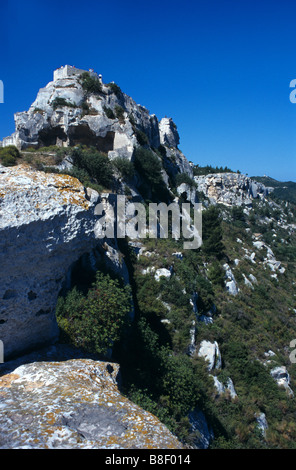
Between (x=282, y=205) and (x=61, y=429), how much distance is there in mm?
93828

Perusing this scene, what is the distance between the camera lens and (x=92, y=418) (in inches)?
195

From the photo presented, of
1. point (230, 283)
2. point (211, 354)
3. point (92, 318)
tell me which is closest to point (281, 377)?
point (211, 354)

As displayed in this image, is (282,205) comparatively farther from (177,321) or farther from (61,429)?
(61,429)

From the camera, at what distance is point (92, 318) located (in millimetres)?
7809

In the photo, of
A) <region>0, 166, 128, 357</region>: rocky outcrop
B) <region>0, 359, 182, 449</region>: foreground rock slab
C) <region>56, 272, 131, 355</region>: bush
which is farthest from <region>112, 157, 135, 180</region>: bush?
<region>0, 359, 182, 449</region>: foreground rock slab

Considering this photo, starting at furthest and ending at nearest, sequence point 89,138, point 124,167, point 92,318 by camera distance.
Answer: point 89,138 → point 124,167 → point 92,318

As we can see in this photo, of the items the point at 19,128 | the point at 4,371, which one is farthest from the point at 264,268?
the point at 4,371

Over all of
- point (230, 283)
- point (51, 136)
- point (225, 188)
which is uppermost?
point (225, 188)

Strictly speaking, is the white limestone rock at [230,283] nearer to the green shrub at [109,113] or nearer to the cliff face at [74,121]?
the cliff face at [74,121]

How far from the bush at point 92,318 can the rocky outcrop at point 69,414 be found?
3.51ft

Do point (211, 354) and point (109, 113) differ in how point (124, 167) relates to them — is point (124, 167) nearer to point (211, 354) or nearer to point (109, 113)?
point (109, 113)

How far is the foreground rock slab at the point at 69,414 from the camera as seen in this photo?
14.4 feet

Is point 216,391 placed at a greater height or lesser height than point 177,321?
lesser

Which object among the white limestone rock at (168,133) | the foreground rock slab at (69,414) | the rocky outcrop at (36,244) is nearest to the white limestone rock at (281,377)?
the foreground rock slab at (69,414)
